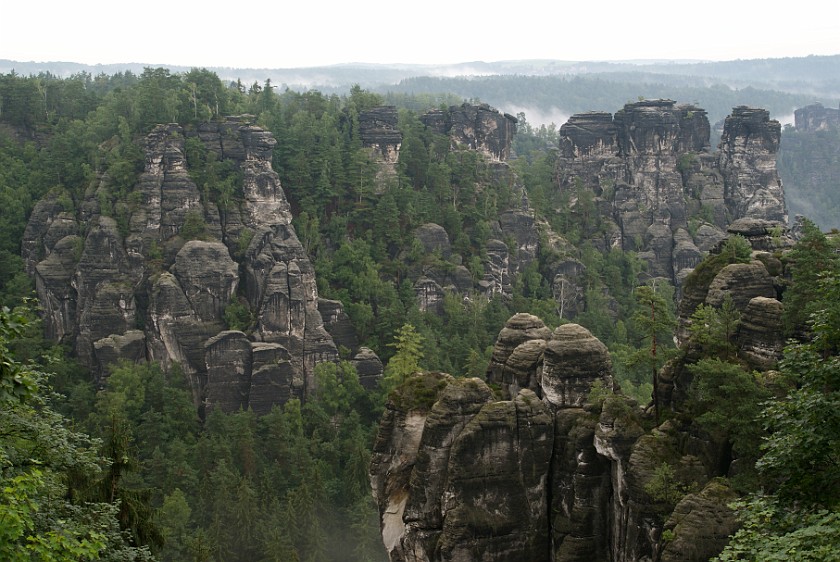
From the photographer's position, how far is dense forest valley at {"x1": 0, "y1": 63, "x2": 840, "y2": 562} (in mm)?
24125

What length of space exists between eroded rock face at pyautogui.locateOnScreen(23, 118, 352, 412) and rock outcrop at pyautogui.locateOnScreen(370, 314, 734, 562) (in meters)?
37.7

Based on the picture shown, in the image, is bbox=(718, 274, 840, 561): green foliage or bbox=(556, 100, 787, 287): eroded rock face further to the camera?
bbox=(556, 100, 787, 287): eroded rock face

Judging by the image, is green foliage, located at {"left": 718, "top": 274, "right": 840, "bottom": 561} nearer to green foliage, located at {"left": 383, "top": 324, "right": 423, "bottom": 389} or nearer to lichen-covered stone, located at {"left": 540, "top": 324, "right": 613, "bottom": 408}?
lichen-covered stone, located at {"left": 540, "top": 324, "right": 613, "bottom": 408}

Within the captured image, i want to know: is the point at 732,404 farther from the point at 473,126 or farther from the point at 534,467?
the point at 473,126

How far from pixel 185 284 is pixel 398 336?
17487 mm

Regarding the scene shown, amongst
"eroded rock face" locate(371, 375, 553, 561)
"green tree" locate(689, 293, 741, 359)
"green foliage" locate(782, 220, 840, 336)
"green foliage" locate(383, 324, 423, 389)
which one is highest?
"green foliage" locate(782, 220, 840, 336)

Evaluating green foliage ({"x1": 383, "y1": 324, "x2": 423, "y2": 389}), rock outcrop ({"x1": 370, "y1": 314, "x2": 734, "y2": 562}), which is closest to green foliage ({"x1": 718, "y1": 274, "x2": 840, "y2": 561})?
rock outcrop ({"x1": 370, "y1": 314, "x2": 734, "y2": 562})

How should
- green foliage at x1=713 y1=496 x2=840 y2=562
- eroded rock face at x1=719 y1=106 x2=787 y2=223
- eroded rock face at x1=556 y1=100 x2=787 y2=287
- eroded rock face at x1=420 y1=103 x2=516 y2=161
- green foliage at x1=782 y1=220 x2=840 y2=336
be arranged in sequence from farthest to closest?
eroded rock face at x1=719 y1=106 x2=787 y2=223 → eroded rock face at x1=420 y1=103 x2=516 y2=161 → eroded rock face at x1=556 y1=100 x2=787 y2=287 → green foliage at x1=782 y1=220 x2=840 y2=336 → green foliage at x1=713 y1=496 x2=840 y2=562

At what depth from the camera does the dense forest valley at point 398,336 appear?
24125 millimetres

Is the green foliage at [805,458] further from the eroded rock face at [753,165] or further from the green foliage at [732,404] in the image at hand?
the eroded rock face at [753,165]

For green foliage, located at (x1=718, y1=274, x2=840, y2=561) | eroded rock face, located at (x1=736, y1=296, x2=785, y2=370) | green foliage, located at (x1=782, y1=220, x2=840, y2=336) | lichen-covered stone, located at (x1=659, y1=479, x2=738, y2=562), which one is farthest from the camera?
eroded rock face, located at (x1=736, y1=296, x2=785, y2=370)

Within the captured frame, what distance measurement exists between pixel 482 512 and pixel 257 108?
74815 mm

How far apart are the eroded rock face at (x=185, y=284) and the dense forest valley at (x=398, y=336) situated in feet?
0.81

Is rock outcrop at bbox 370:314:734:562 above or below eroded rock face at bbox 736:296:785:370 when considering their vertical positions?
below
